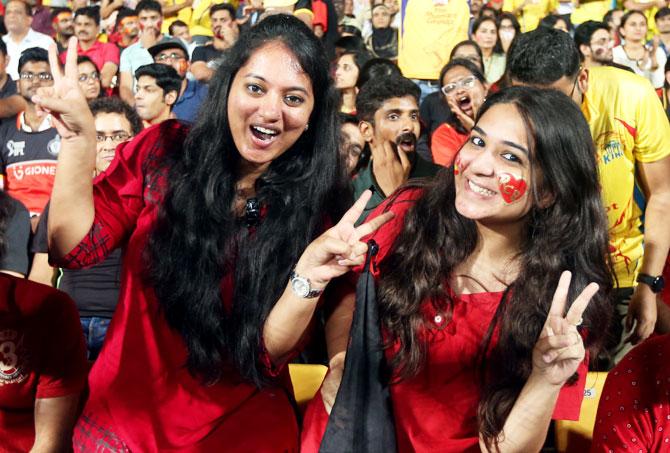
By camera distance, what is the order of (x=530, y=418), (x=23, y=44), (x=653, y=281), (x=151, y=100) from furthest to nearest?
(x=23, y=44)
(x=151, y=100)
(x=653, y=281)
(x=530, y=418)

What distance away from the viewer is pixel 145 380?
2.02 m

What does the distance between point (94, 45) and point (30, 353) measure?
19.1 ft

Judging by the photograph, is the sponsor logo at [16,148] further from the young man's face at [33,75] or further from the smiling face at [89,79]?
the smiling face at [89,79]

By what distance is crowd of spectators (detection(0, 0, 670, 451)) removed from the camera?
222 centimetres

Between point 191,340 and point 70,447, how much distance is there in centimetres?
57

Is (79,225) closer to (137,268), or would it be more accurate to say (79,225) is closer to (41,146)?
(137,268)

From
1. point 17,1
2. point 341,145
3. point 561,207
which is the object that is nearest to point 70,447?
point 341,145

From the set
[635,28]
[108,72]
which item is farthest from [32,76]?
[635,28]

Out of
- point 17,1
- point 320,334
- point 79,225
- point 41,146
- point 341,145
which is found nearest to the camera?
point 79,225

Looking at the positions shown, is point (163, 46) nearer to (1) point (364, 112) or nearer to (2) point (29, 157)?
(2) point (29, 157)

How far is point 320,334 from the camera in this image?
2.39 meters

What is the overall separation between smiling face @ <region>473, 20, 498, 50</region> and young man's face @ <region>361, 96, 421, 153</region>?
272cm

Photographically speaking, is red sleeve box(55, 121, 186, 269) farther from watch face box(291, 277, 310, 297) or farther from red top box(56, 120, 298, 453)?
watch face box(291, 277, 310, 297)

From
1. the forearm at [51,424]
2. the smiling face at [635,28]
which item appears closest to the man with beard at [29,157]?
the forearm at [51,424]
